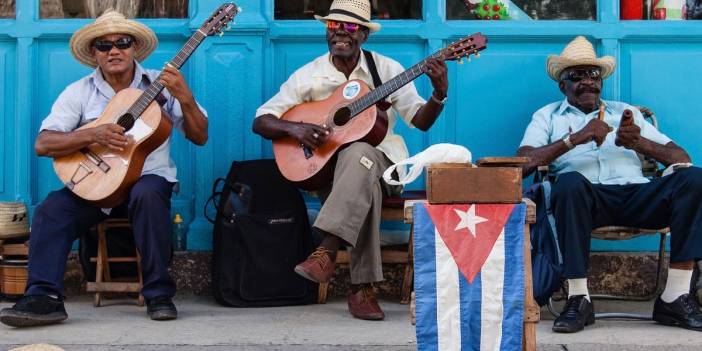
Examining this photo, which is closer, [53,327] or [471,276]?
[471,276]

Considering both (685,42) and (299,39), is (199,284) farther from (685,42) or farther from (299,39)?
(685,42)

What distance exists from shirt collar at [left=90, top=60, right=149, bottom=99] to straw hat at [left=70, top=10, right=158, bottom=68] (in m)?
0.13

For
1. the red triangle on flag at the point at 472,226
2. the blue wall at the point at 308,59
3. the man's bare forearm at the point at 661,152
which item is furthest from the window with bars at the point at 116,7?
the red triangle on flag at the point at 472,226

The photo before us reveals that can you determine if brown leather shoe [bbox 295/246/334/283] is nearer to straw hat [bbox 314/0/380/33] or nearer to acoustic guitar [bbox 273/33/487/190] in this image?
acoustic guitar [bbox 273/33/487/190]

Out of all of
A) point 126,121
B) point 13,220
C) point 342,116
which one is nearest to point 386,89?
point 342,116

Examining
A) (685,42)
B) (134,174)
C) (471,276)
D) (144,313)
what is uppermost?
(685,42)

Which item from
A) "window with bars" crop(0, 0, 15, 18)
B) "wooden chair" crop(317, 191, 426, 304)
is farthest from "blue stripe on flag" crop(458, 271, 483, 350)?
"window with bars" crop(0, 0, 15, 18)

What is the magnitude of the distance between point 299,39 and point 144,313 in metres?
1.78

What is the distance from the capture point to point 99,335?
4652 millimetres

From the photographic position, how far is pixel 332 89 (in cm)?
550

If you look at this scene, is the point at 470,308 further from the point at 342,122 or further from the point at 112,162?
the point at 112,162

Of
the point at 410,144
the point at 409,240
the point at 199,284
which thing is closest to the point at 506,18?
the point at 410,144

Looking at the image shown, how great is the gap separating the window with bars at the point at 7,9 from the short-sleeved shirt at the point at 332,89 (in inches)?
66.2

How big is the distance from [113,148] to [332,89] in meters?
1.16
